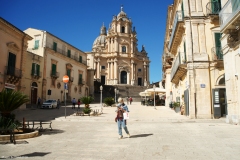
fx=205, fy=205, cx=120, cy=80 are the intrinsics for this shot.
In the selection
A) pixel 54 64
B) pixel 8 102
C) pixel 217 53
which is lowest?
pixel 8 102

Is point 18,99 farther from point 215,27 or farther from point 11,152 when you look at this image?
point 215,27

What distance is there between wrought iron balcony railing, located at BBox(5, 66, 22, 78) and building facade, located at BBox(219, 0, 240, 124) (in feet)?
64.0

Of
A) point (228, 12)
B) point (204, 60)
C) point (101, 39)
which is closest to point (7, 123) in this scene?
point (228, 12)

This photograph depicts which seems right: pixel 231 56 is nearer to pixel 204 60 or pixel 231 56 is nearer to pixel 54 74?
pixel 204 60

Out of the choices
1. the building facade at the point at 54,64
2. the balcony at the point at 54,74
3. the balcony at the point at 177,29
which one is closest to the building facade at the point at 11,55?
the building facade at the point at 54,64

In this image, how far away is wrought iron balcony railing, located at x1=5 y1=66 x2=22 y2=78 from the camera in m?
20.7

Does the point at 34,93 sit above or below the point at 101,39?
below

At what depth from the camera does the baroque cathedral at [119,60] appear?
58.6 meters

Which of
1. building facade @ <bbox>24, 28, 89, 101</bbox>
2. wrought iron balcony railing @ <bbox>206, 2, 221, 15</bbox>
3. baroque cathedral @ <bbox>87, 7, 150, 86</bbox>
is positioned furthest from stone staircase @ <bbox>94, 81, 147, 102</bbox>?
wrought iron balcony railing @ <bbox>206, 2, 221, 15</bbox>

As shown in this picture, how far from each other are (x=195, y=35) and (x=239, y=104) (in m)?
5.98

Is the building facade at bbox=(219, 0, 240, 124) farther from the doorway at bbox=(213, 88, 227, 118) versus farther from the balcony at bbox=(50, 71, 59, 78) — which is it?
the balcony at bbox=(50, 71, 59, 78)

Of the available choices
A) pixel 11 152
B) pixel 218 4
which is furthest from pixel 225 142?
pixel 218 4

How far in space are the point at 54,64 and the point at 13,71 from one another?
40.4ft

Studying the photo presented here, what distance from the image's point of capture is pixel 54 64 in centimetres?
3356
